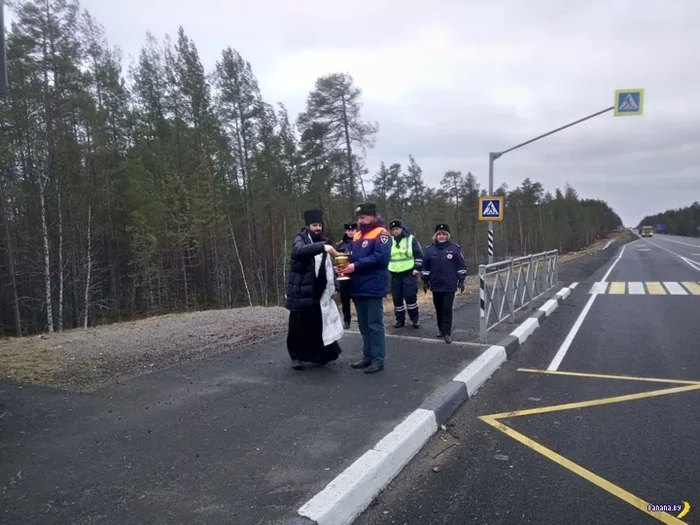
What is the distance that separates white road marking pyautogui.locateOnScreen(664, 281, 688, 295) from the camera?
14648mm

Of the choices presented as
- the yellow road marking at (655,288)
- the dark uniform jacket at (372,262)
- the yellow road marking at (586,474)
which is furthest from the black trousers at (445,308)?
the yellow road marking at (655,288)

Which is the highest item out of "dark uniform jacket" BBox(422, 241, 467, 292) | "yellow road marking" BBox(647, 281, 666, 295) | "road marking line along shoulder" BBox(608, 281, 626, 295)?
"dark uniform jacket" BBox(422, 241, 467, 292)

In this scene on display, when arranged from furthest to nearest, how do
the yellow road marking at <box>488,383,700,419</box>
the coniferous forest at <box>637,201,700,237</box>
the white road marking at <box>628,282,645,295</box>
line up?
1. the coniferous forest at <box>637,201,700,237</box>
2. the white road marking at <box>628,282,645,295</box>
3. the yellow road marking at <box>488,383,700,419</box>

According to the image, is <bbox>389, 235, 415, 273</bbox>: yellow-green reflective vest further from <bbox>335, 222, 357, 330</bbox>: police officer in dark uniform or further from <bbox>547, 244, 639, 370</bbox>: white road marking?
<bbox>547, 244, 639, 370</bbox>: white road marking

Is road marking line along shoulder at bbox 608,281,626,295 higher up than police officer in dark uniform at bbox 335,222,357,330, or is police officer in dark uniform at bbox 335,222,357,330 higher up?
police officer in dark uniform at bbox 335,222,357,330

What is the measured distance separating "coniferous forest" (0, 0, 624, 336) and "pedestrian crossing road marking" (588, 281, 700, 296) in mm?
14373

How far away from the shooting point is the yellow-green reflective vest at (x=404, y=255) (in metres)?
8.41

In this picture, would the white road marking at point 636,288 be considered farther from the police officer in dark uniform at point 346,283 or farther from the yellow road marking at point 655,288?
the police officer in dark uniform at point 346,283

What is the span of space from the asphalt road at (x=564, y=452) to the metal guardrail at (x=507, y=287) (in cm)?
117

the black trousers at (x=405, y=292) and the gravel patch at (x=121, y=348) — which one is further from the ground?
the black trousers at (x=405, y=292)

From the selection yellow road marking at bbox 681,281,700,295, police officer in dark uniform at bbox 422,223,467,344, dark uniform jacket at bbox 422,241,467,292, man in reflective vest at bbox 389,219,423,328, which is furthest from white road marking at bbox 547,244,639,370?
yellow road marking at bbox 681,281,700,295

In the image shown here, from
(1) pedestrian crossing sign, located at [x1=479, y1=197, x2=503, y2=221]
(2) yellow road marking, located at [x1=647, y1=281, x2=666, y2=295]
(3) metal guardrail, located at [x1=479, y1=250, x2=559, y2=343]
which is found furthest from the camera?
(2) yellow road marking, located at [x1=647, y1=281, x2=666, y2=295]

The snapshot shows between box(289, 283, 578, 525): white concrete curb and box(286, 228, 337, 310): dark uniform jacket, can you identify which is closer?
box(289, 283, 578, 525): white concrete curb

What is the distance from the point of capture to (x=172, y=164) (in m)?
28.8
